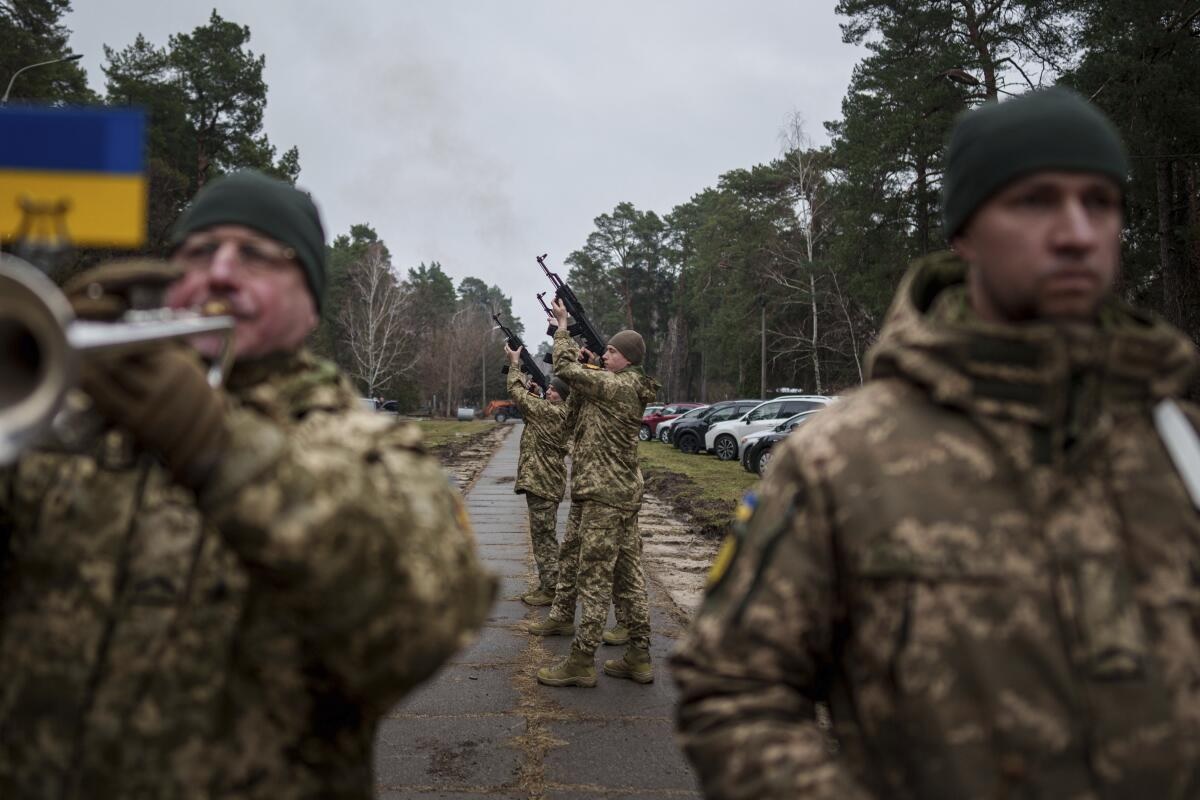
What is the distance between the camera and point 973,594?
1.41 m

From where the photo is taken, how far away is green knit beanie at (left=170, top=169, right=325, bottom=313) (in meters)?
1.71

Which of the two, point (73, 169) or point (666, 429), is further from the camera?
point (666, 429)

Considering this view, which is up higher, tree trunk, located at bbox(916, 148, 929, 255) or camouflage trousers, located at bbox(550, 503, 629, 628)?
tree trunk, located at bbox(916, 148, 929, 255)

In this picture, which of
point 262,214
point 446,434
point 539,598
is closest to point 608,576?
point 539,598

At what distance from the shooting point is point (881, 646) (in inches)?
57.2

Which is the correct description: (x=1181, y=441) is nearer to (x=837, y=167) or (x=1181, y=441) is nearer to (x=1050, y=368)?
(x=1050, y=368)

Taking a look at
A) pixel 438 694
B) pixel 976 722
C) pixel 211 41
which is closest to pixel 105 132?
pixel 976 722

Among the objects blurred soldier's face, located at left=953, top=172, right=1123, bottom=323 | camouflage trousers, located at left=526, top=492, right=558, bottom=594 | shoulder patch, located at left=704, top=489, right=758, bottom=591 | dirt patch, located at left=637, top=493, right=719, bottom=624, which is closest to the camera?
blurred soldier's face, located at left=953, top=172, right=1123, bottom=323

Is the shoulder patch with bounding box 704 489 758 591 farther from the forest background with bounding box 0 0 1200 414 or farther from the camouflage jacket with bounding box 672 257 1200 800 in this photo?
the forest background with bounding box 0 0 1200 414

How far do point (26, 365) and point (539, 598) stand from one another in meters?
6.77

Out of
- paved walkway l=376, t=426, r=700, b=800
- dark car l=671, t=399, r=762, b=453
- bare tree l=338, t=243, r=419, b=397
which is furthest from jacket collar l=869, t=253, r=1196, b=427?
bare tree l=338, t=243, r=419, b=397

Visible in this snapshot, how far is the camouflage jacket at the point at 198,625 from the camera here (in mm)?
1408

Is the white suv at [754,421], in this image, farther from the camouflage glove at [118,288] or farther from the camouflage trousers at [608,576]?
the camouflage glove at [118,288]

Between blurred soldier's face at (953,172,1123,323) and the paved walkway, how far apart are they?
3.04 m
